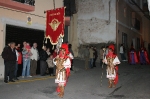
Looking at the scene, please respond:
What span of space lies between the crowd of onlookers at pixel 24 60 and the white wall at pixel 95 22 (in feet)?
32.7

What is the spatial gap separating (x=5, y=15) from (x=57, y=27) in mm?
3035

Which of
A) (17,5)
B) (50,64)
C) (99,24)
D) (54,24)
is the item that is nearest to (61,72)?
(54,24)

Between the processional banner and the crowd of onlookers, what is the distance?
3.55ft

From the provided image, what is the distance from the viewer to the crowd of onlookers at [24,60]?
964 cm

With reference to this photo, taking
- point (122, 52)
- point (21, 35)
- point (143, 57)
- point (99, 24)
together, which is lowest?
point (143, 57)

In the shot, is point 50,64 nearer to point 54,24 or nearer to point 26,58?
point 26,58

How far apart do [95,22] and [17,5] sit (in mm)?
11678

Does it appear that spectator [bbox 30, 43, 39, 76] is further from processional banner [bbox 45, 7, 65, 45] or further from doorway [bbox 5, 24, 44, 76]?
processional banner [bbox 45, 7, 65, 45]

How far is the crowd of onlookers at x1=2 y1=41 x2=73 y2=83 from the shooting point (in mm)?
9641

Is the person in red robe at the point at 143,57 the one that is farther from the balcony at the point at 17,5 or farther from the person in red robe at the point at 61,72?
the person in red robe at the point at 61,72

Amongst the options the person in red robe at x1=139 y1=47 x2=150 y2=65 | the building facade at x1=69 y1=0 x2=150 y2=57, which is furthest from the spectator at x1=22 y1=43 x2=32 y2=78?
the person in red robe at x1=139 y1=47 x2=150 y2=65

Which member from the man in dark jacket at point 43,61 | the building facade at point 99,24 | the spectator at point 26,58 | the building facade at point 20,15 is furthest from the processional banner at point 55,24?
the building facade at point 99,24

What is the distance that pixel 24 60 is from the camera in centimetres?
1128

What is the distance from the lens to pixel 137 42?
29766 millimetres
